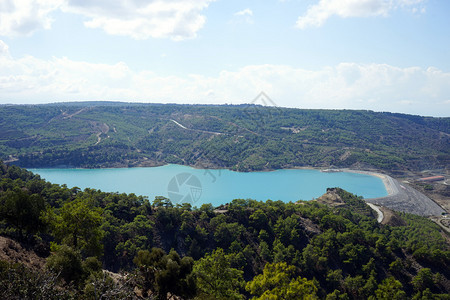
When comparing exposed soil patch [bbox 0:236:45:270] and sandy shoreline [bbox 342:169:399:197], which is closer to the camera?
exposed soil patch [bbox 0:236:45:270]

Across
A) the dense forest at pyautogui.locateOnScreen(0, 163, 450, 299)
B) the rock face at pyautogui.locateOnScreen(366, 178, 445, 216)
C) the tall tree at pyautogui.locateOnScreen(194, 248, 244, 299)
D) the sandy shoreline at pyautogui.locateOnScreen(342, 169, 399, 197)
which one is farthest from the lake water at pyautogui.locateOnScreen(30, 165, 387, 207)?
the tall tree at pyautogui.locateOnScreen(194, 248, 244, 299)

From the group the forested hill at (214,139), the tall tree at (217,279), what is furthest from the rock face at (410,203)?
the tall tree at (217,279)

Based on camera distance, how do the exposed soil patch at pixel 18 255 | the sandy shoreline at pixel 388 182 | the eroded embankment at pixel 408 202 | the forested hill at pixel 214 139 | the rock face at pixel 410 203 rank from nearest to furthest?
1. the exposed soil patch at pixel 18 255
2. the rock face at pixel 410 203
3. the eroded embankment at pixel 408 202
4. the sandy shoreline at pixel 388 182
5. the forested hill at pixel 214 139

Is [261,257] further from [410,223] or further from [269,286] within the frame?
[410,223]

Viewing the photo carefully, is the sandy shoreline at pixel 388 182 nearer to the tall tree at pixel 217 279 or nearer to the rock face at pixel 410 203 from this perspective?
the rock face at pixel 410 203

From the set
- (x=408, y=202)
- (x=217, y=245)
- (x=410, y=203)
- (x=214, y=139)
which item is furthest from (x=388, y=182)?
(x=217, y=245)

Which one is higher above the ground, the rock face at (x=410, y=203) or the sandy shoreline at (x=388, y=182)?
the sandy shoreline at (x=388, y=182)

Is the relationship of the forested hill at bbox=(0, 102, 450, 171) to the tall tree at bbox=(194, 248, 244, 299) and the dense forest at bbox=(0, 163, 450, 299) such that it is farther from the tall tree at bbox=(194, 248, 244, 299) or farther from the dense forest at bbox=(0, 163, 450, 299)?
the tall tree at bbox=(194, 248, 244, 299)

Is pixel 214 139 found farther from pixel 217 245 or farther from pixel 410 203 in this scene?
pixel 217 245
